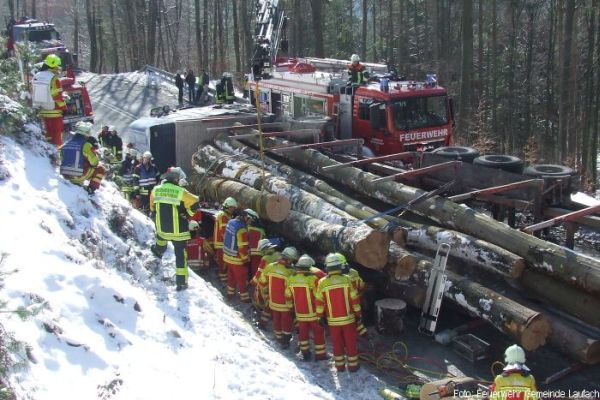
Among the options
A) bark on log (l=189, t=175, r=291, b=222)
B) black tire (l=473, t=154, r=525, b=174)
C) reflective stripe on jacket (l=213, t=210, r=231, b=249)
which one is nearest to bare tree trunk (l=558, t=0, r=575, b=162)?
black tire (l=473, t=154, r=525, b=174)

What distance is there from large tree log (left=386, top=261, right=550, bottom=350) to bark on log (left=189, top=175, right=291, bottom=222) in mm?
2460

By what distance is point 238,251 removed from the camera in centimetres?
1045

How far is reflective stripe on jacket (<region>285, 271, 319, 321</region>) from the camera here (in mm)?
8703

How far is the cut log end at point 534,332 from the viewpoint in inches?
303

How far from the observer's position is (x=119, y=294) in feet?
24.3

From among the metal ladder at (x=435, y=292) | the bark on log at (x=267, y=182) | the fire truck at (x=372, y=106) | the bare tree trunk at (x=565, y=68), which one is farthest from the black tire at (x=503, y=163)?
the bare tree trunk at (x=565, y=68)

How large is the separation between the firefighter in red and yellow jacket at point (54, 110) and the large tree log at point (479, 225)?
4739 millimetres

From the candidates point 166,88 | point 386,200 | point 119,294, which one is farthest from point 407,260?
point 166,88

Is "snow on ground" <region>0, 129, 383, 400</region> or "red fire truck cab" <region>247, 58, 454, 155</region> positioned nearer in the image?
"snow on ground" <region>0, 129, 383, 400</region>

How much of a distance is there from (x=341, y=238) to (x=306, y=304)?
1317 mm

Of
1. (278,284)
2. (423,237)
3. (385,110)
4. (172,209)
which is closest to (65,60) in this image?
(385,110)

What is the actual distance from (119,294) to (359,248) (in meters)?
3.37

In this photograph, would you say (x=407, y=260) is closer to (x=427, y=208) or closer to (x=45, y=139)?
(x=427, y=208)

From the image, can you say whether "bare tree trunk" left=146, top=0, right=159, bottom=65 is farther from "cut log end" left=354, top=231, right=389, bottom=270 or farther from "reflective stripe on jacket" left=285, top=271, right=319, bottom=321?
"reflective stripe on jacket" left=285, top=271, right=319, bottom=321
